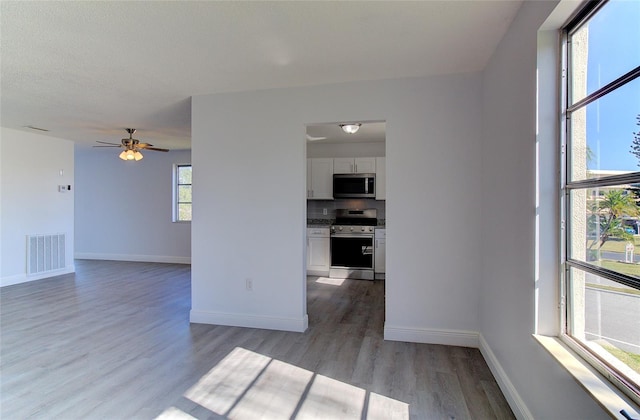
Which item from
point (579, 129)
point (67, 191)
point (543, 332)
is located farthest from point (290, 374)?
point (67, 191)

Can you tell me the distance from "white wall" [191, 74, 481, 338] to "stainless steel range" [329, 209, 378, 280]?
251 cm

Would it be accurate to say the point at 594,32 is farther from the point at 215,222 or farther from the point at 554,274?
the point at 215,222

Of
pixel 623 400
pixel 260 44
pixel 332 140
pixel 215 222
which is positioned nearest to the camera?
pixel 623 400

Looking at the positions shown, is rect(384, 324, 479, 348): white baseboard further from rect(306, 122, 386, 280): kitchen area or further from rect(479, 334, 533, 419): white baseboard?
rect(306, 122, 386, 280): kitchen area

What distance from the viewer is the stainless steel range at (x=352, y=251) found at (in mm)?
5938

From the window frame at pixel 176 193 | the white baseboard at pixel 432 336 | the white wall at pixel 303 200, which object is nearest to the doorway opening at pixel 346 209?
the white wall at pixel 303 200

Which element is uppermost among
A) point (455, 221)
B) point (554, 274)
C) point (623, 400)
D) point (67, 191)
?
point (67, 191)

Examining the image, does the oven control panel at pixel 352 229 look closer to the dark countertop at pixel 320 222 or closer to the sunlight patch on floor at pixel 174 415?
the dark countertop at pixel 320 222

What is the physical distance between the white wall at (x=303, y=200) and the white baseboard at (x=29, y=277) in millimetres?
3821

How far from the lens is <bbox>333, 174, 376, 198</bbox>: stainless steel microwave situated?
6152mm

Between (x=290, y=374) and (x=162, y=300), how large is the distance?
276cm

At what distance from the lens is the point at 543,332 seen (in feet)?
6.02

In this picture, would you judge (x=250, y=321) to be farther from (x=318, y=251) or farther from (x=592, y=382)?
(x=592, y=382)

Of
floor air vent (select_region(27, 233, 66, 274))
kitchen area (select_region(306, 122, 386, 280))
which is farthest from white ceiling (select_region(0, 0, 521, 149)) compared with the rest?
floor air vent (select_region(27, 233, 66, 274))
